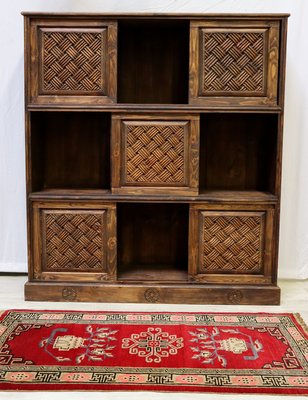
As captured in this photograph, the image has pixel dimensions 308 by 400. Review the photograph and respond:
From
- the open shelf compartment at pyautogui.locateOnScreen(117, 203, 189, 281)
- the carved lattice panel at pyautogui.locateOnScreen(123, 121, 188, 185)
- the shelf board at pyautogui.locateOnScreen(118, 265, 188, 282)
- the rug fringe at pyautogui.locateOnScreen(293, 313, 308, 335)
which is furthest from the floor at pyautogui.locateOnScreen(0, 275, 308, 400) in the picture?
the carved lattice panel at pyautogui.locateOnScreen(123, 121, 188, 185)

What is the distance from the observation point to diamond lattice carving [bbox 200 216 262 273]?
10.9 ft

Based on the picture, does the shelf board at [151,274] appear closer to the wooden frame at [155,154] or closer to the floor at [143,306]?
the floor at [143,306]

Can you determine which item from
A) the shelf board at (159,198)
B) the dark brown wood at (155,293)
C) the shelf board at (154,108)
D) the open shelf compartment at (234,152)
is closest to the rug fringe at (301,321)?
the dark brown wood at (155,293)

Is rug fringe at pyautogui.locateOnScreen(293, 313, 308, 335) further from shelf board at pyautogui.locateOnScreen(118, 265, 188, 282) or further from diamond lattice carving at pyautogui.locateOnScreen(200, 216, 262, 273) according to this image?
shelf board at pyautogui.locateOnScreen(118, 265, 188, 282)

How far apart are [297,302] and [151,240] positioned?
3.37 feet

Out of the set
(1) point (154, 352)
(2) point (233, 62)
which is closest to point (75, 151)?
(2) point (233, 62)

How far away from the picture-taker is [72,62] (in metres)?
3.25

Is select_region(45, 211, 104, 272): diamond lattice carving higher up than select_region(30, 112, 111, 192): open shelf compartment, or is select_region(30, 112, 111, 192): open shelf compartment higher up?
select_region(30, 112, 111, 192): open shelf compartment

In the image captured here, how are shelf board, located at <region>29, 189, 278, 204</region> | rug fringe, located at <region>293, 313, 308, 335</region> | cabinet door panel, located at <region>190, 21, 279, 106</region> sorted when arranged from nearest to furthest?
1. rug fringe, located at <region>293, 313, 308, 335</region>
2. cabinet door panel, located at <region>190, 21, 279, 106</region>
3. shelf board, located at <region>29, 189, 278, 204</region>

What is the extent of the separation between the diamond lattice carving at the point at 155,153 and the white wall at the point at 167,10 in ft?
2.94

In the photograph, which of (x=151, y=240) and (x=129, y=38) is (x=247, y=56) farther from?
(x=151, y=240)

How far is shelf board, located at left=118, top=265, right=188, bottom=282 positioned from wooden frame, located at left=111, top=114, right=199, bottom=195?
539mm

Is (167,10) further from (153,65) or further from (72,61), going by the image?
(72,61)

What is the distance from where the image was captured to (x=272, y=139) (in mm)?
3471
